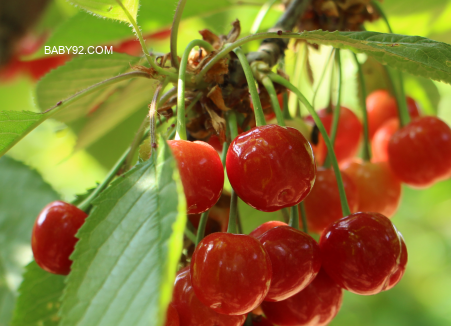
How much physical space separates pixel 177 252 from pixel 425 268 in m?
3.39

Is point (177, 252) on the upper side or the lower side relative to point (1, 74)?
lower

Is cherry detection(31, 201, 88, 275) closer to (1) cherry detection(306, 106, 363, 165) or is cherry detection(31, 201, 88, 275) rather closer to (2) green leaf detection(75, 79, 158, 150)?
(2) green leaf detection(75, 79, 158, 150)

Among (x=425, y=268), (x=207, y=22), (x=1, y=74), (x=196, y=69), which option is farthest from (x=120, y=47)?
(x=425, y=268)

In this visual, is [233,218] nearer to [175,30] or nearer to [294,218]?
[294,218]

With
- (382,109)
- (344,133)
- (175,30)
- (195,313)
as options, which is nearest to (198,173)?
(195,313)

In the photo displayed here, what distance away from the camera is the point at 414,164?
0.92 meters

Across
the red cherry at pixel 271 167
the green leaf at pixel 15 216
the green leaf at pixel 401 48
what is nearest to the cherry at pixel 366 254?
the red cherry at pixel 271 167

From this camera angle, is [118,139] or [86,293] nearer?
[86,293]

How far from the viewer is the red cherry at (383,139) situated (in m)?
1.09

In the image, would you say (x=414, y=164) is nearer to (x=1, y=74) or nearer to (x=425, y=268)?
(x=1, y=74)

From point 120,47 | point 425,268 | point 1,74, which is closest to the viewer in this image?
point 120,47

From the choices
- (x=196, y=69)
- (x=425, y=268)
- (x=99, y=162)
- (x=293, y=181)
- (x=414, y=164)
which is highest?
(x=196, y=69)

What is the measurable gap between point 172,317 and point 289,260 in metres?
0.17

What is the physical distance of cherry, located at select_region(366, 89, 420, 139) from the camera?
1145 millimetres
